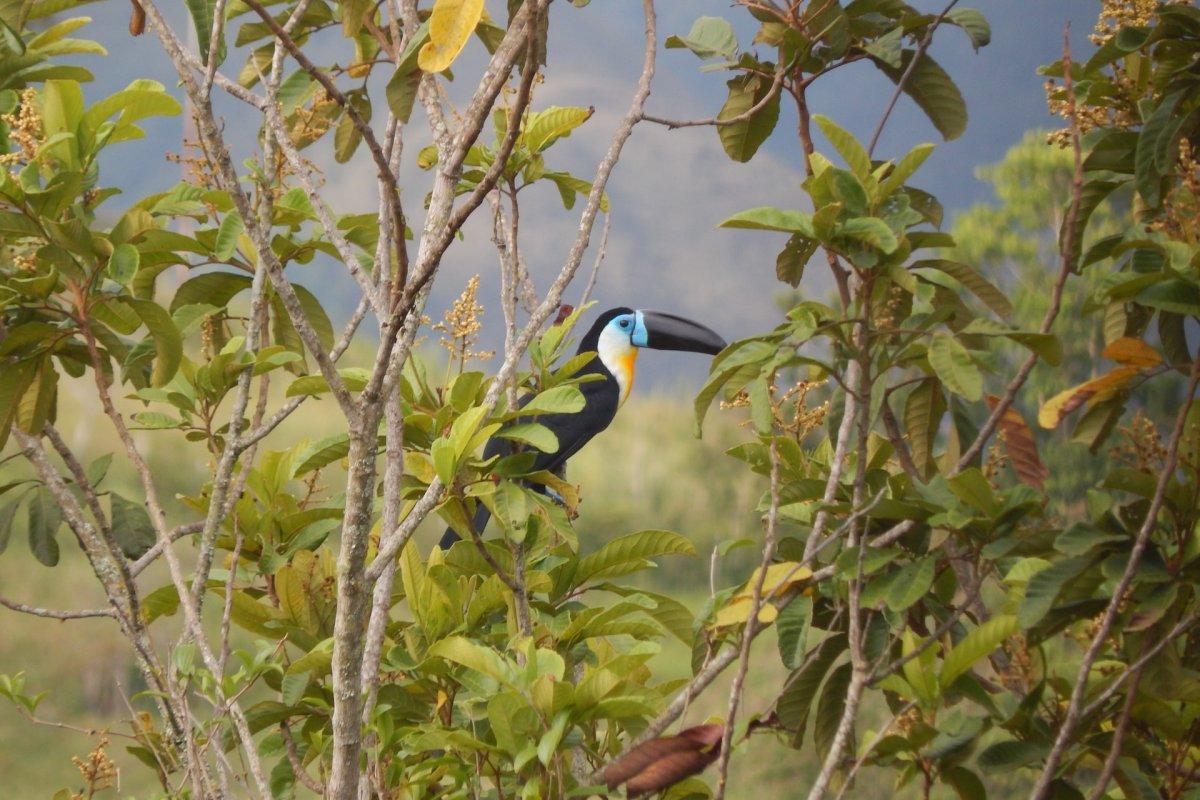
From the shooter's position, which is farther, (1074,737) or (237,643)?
(237,643)

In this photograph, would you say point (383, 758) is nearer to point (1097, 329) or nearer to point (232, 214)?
point (232, 214)

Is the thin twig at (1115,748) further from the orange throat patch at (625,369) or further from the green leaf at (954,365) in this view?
the orange throat patch at (625,369)

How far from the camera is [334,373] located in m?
0.85

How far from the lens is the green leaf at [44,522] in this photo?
1651mm

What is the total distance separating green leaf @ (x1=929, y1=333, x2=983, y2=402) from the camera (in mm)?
1002

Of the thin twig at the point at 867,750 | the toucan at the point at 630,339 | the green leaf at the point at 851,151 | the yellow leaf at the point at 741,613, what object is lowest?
the thin twig at the point at 867,750

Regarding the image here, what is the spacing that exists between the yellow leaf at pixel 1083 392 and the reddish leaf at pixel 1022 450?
0.05m

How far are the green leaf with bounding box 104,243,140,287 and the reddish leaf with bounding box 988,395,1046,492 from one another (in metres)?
0.92

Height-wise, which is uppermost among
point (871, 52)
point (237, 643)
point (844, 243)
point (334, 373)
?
point (871, 52)

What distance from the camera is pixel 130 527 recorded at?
5.21 ft

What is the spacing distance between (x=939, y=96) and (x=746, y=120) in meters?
0.24

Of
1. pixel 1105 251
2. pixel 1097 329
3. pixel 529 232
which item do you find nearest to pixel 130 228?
pixel 1105 251

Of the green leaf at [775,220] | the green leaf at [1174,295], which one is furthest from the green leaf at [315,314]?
the green leaf at [1174,295]

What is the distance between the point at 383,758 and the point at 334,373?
0.39 meters
